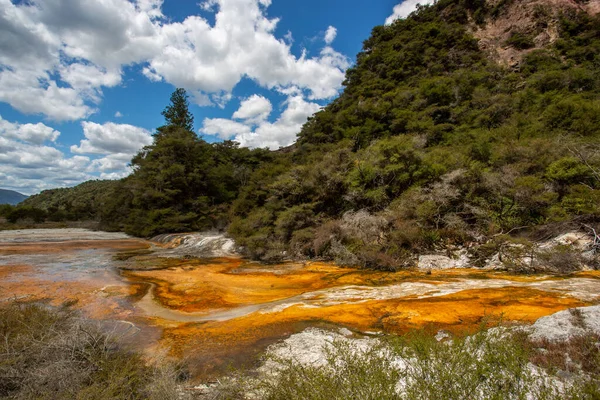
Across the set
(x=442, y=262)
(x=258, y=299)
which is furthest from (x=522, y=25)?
(x=258, y=299)

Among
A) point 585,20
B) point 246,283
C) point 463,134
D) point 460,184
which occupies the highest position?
point 585,20

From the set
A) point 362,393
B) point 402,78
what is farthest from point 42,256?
point 402,78

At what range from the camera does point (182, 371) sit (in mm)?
3809

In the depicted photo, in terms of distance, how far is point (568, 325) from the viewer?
3760 millimetres

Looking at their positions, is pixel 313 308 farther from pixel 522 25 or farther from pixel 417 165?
pixel 522 25

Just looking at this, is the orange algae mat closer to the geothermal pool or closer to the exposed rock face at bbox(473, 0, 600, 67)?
the geothermal pool

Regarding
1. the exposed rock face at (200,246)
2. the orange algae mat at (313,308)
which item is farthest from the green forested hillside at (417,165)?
the orange algae mat at (313,308)

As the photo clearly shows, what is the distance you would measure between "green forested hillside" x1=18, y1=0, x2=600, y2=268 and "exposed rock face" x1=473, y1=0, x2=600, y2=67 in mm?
418

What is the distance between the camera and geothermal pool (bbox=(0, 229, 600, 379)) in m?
4.97

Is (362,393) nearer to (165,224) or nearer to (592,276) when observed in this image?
(592,276)

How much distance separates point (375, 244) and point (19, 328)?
1104 centimetres

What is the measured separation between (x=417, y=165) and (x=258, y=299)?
11.2 m

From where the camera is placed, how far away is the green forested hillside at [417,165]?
37.9ft

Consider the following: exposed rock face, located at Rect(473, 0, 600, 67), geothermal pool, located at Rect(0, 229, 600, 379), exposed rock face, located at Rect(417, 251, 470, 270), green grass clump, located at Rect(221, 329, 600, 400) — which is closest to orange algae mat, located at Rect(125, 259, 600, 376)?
geothermal pool, located at Rect(0, 229, 600, 379)
